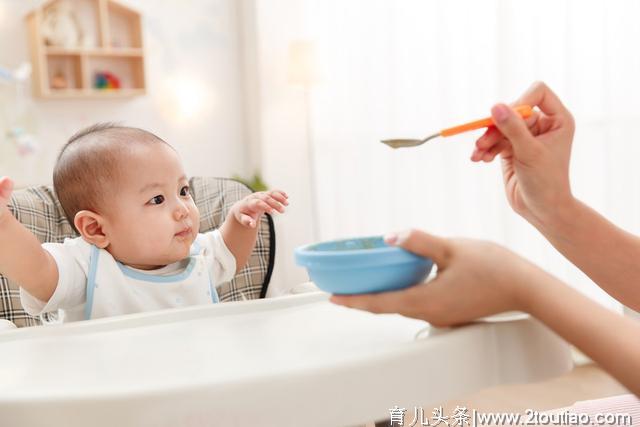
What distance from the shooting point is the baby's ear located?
46.5 inches

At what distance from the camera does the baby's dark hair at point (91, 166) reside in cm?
118

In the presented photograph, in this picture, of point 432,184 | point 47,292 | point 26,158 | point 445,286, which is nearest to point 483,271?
point 445,286

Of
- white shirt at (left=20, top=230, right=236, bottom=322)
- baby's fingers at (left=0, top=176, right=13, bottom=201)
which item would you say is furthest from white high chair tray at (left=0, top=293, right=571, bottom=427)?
white shirt at (left=20, top=230, right=236, bottom=322)

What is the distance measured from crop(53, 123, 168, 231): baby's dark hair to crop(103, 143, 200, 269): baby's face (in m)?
0.02

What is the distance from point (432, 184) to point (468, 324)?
2588 mm

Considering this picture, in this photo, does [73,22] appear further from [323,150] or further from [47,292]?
[47,292]

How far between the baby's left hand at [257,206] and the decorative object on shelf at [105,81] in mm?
3233

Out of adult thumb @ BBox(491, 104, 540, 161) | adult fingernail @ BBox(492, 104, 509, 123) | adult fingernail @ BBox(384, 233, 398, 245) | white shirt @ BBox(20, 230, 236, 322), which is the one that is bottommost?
white shirt @ BBox(20, 230, 236, 322)

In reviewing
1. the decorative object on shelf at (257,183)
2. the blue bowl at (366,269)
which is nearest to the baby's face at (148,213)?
the blue bowl at (366,269)

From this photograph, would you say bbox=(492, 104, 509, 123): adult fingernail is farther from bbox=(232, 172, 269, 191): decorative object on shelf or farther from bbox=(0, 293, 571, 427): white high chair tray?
bbox=(232, 172, 269, 191): decorative object on shelf

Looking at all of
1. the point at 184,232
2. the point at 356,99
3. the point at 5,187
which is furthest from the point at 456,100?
the point at 5,187

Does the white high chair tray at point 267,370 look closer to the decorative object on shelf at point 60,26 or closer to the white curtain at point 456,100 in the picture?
the white curtain at point 456,100

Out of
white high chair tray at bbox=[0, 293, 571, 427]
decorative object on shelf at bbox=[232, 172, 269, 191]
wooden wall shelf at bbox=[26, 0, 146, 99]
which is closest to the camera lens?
white high chair tray at bbox=[0, 293, 571, 427]

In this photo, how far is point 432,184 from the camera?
326 cm
